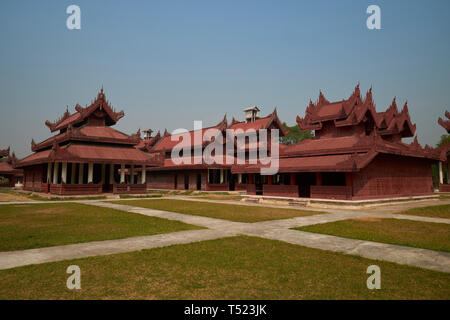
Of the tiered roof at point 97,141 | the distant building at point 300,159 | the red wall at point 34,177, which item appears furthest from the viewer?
the red wall at point 34,177

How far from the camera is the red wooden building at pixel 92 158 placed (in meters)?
27.6

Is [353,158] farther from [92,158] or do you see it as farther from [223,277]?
[92,158]

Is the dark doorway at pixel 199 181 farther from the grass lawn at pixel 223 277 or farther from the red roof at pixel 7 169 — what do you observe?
the red roof at pixel 7 169

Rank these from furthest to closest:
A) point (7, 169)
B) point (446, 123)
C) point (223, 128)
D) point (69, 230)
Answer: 1. point (7, 169)
2. point (223, 128)
3. point (446, 123)
4. point (69, 230)

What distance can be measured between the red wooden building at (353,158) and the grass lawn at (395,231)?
6.73 meters

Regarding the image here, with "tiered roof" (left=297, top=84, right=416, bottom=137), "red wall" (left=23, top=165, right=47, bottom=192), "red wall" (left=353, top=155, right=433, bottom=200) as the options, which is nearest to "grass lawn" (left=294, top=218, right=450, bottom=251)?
"red wall" (left=353, top=155, right=433, bottom=200)

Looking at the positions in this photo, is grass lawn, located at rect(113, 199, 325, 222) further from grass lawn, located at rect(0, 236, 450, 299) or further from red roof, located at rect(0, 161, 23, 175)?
red roof, located at rect(0, 161, 23, 175)

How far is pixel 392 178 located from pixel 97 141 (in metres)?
27.5

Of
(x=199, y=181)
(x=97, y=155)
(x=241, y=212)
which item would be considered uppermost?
(x=97, y=155)

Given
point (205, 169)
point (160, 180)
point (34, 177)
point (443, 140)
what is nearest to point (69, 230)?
point (205, 169)

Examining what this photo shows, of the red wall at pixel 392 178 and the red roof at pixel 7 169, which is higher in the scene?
the red roof at pixel 7 169

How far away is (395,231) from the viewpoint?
10.0 m

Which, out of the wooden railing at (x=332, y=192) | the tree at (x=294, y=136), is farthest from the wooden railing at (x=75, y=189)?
the tree at (x=294, y=136)
